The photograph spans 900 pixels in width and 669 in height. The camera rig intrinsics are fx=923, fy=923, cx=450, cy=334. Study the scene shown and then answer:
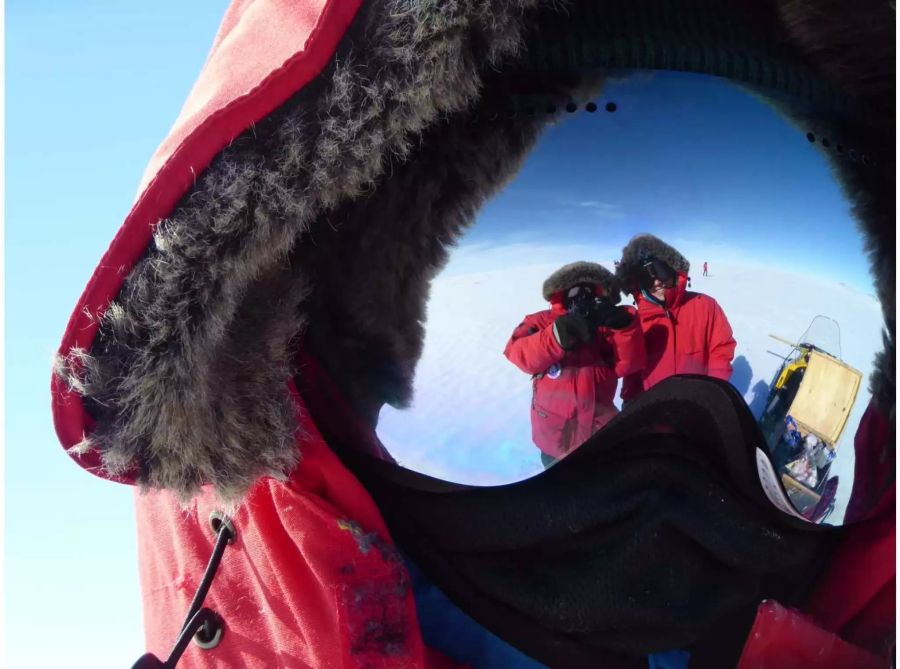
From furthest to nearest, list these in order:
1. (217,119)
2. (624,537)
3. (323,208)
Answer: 1. (624,537)
2. (323,208)
3. (217,119)

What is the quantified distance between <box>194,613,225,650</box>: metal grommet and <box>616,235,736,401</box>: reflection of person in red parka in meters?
0.69

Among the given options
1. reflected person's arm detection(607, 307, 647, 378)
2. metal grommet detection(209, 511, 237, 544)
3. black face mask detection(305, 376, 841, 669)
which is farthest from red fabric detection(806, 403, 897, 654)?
metal grommet detection(209, 511, 237, 544)

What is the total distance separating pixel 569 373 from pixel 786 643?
1.64ft

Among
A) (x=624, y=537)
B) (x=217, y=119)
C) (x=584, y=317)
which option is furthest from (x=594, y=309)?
(x=217, y=119)

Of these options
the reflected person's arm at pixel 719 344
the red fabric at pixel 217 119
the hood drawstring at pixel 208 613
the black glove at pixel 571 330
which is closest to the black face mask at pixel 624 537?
the reflected person's arm at pixel 719 344

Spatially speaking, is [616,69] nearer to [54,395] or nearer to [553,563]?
[553,563]

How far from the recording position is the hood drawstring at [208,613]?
131 cm

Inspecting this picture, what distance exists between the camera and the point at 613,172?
121 cm

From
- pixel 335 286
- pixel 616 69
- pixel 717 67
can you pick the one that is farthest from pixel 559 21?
pixel 335 286

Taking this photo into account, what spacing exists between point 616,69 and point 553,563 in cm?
70

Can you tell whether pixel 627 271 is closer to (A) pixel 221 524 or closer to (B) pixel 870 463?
(B) pixel 870 463

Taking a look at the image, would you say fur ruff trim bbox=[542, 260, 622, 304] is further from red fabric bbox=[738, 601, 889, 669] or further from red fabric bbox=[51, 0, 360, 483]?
red fabric bbox=[738, 601, 889, 669]

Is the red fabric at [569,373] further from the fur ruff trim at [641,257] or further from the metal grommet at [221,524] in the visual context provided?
the metal grommet at [221,524]

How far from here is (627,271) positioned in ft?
3.88
